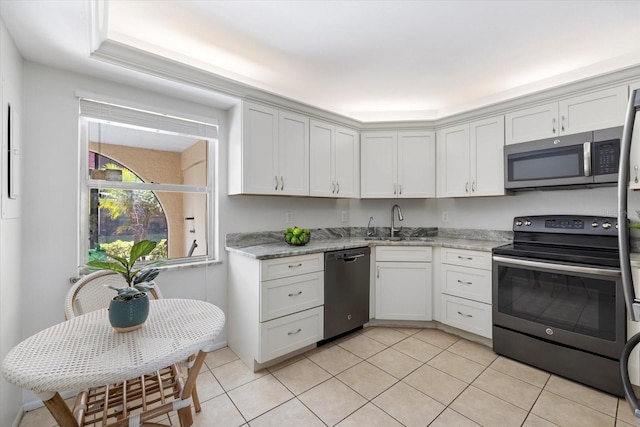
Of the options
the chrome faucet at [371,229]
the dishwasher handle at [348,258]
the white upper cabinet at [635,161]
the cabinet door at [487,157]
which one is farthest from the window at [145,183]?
the white upper cabinet at [635,161]

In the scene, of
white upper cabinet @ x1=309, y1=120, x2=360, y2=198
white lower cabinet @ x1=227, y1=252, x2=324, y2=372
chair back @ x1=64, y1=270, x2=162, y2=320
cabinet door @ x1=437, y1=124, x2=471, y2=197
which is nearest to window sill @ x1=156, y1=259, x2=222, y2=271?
white lower cabinet @ x1=227, y1=252, x2=324, y2=372

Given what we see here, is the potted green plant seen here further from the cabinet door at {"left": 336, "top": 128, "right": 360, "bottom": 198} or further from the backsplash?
the cabinet door at {"left": 336, "top": 128, "right": 360, "bottom": 198}

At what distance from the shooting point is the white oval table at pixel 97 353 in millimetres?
914

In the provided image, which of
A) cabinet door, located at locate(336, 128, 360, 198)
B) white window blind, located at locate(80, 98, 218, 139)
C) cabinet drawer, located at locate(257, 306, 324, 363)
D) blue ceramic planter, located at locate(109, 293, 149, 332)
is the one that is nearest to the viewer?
blue ceramic planter, located at locate(109, 293, 149, 332)

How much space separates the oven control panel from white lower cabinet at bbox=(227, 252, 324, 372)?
6.68 feet

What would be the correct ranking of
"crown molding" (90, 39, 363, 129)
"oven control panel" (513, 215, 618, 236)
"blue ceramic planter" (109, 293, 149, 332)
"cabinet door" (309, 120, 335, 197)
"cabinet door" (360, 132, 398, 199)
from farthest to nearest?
"cabinet door" (360, 132, 398, 199) → "cabinet door" (309, 120, 335, 197) → "oven control panel" (513, 215, 618, 236) → "crown molding" (90, 39, 363, 129) → "blue ceramic planter" (109, 293, 149, 332)

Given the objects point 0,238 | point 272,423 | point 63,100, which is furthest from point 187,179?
point 272,423

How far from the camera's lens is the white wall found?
1390mm

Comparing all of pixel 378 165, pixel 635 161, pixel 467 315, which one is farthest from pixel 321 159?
pixel 635 161

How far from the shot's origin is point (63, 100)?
1.91m

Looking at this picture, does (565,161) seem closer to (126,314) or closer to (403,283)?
(403,283)

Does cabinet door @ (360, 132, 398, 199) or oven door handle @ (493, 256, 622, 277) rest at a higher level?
cabinet door @ (360, 132, 398, 199)

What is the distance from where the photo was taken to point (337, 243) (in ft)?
9.28

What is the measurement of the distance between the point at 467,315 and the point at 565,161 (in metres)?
1.57
